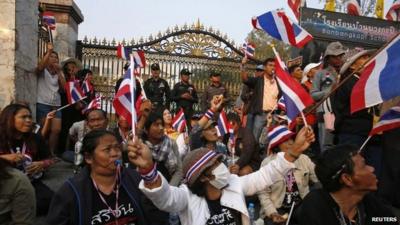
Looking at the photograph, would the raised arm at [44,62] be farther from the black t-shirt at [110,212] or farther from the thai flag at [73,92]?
the black t-shirt at [110,212]

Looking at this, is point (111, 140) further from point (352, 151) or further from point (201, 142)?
point (201, 142)

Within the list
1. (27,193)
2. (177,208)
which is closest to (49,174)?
(27,193)

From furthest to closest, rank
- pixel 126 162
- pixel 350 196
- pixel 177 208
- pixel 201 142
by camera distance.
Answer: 1. pixel 201 142
2. pixel 126 162
3. pixel 177 208
4. pixel 350 196

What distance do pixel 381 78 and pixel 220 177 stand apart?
1379 millimetres

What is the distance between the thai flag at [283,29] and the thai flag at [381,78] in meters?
3.82

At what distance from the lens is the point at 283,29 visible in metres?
7.59

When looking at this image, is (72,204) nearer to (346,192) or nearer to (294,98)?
(346,192)

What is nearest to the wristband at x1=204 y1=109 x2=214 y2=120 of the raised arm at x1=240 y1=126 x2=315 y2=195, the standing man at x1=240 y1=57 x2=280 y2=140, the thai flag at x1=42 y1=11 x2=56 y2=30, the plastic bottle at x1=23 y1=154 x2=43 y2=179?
the plastic bottle at x1=23 y1=154 x2=43 y2=179

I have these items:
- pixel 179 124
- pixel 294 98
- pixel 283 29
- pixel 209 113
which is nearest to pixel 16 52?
pixel 179 124

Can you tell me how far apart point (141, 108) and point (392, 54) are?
11.9ft

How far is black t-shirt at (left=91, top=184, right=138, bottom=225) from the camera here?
3.53m

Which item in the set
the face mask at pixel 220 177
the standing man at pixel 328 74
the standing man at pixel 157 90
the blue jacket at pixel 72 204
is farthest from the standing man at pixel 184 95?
the blue jacket at pixel 72 204

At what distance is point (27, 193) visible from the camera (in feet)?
13.0

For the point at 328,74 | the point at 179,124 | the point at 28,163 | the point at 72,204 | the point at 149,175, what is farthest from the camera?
the point at 179,124
